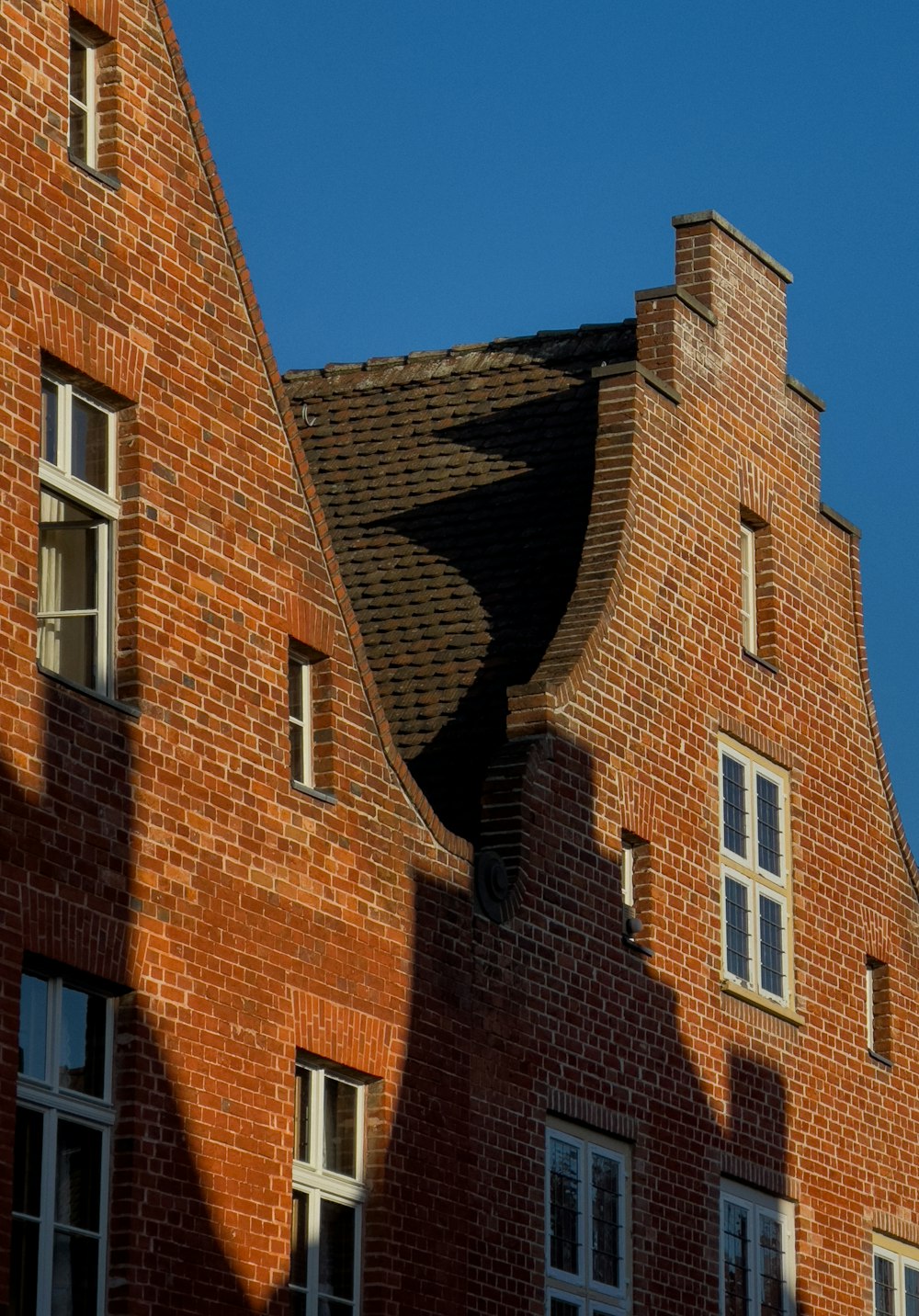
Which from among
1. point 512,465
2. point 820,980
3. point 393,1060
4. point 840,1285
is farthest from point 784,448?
point 393,1060

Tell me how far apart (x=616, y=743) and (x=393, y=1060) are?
483 centimetres

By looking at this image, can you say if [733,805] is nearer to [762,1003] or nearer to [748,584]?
[762,1003]

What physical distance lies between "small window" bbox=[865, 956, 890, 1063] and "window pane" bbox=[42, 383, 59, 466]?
13.0 metres

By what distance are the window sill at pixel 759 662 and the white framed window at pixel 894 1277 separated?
521 cm

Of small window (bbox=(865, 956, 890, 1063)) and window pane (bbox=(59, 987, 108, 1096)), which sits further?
small window (bbox=(865, 956, 890, 1063))

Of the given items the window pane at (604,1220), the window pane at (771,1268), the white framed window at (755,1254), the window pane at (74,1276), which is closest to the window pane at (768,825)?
the white framed window at (755,1254)

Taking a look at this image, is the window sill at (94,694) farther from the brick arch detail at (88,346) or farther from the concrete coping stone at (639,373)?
the concrete coping stone at (639,373)

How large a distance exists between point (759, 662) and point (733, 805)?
1468 millimetres

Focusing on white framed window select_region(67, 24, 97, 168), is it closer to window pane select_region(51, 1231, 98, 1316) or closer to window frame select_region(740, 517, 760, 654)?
window pane select_region(51, 1231, 98, 1316)

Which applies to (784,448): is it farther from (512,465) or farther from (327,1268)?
(327,1268)

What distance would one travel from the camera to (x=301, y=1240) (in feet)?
67.1

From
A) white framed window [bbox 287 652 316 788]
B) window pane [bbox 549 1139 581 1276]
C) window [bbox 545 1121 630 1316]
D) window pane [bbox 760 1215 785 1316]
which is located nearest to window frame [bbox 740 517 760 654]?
window pane [bbox 760 1215 785 1316]

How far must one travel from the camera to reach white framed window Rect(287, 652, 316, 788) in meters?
21.3

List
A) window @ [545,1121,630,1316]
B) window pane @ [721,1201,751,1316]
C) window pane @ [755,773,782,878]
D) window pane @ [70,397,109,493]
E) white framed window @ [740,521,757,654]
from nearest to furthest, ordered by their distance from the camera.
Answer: window pane @ [70,397,109,493] → window @ [545,1121,630,1316] → window pane @ [721,1201,751,1316] → window pane @ [755,773,782,878] → white framed window @ [740,521,757,654]
